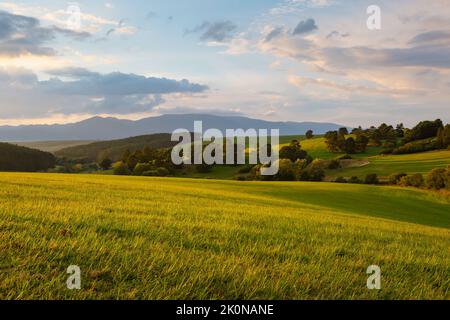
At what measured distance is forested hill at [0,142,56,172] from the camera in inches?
5581

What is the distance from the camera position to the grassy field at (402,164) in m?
108

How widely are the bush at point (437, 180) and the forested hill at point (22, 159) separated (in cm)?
12617

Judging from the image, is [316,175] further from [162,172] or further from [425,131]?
[425,131]

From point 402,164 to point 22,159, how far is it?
5085 inches

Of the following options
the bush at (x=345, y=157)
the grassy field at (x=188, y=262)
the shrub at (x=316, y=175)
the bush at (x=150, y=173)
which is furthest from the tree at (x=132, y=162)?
the grassy field at (x=188, y=262)

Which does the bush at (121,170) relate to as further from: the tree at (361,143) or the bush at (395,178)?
the tree at (361,143)

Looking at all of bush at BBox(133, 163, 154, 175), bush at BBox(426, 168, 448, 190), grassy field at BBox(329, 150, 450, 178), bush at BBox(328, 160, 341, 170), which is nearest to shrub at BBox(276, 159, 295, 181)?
grassy field at BBox(329, 150, 450, 178)

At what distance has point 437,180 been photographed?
81500 millimetres

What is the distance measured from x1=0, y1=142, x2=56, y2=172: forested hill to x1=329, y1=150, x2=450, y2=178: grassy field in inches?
4095

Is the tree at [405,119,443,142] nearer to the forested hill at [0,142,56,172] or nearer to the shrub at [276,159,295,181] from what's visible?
the shrub at [276,159,295,181]

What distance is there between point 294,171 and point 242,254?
330 ft

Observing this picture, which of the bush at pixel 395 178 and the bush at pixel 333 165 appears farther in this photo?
the bush at pixel 333 165
